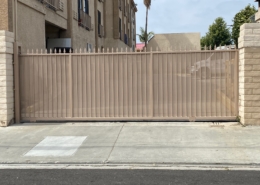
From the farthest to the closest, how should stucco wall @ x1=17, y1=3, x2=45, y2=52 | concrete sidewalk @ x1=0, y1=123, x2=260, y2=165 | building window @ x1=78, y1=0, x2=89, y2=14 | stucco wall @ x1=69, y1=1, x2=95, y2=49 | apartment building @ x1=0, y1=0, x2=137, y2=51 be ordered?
building window @ x1=78, y1=0, x2=89, y2=14 → stucco wall @ x1=69, y1=1, x2=95, y2=49 → stucco wall @ x1=17, y1=3, x2=45, y2=52 → apartment building @ x1=0, y1=0, x2=137, y2=51 → concrete sidewalk @ x1=0, y1=123, x2=260, y2=165

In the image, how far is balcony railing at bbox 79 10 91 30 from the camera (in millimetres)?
19750

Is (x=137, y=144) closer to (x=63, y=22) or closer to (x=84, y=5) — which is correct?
(x=63, y=22)

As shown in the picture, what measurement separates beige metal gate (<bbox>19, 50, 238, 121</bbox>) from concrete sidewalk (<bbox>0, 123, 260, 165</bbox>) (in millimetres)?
408

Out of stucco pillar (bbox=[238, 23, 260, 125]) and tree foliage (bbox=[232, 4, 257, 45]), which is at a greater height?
tree foliage (bbox=[232, 4, 257, 45])

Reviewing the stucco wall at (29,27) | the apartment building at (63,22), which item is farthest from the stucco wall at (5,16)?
the stucco wall at (29,27)

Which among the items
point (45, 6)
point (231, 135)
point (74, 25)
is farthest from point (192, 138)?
point (74, 25)

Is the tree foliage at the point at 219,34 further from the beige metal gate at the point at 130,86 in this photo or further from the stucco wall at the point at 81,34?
the beige metal gate at the point at 130,86

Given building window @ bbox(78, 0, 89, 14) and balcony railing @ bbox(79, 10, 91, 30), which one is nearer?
balcony railing @ bbox(79, 10, 91, 30)

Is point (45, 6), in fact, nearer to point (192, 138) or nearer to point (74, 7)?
point (74, 7)
